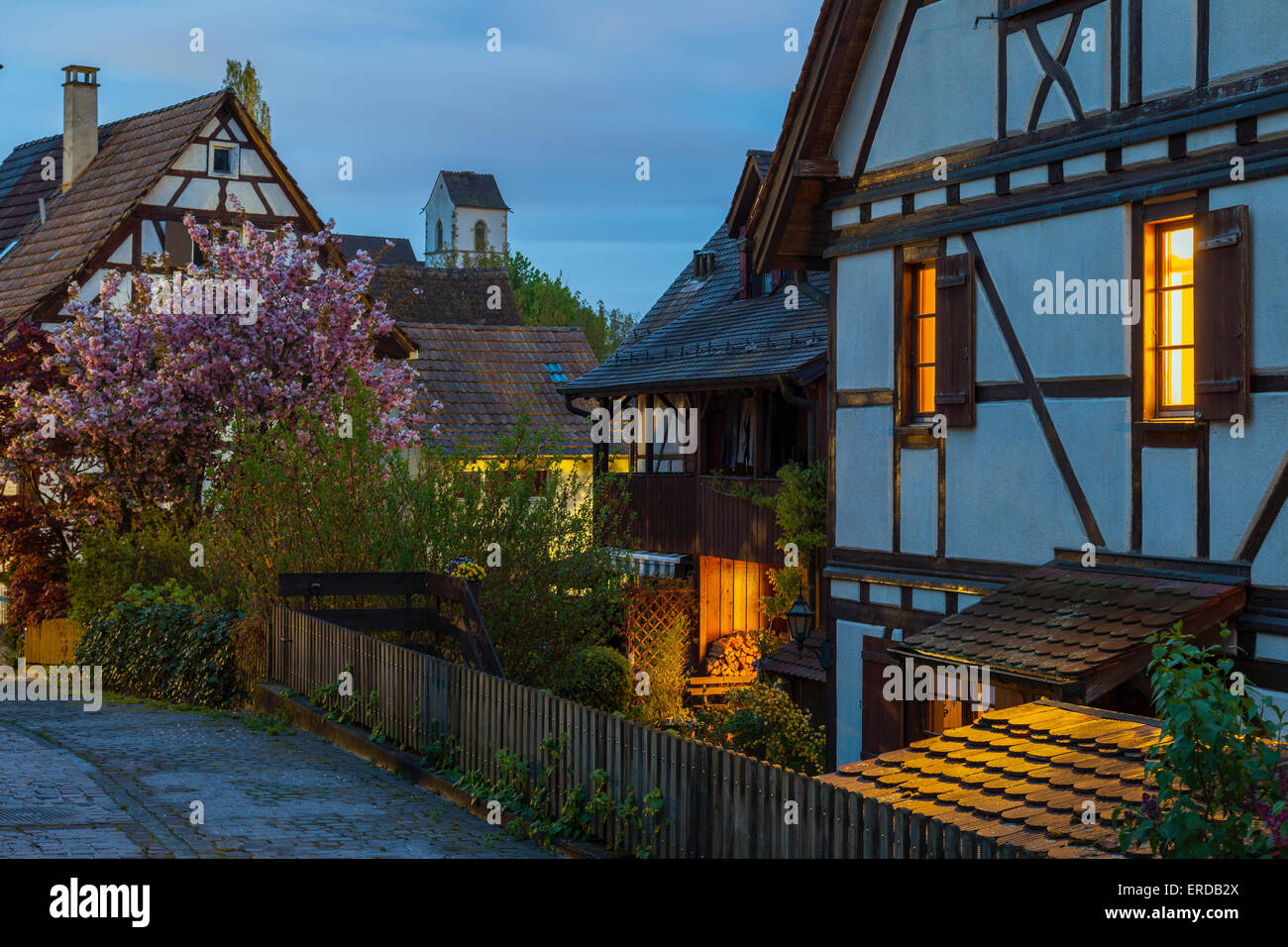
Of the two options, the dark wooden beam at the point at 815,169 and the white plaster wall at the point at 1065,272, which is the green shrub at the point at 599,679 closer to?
the dark wooden beam at the point at 815,169

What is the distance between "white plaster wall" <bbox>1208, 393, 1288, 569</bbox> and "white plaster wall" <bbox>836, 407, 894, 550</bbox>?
3896 mm

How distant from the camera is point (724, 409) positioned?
92.4 ft

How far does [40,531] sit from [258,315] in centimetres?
512

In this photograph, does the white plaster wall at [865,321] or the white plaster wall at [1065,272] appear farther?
the white plaster wall at [865,321]

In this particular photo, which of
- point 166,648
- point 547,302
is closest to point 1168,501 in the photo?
point 166,648

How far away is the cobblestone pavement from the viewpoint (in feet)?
33.3

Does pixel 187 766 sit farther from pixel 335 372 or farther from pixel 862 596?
pixel 335 372

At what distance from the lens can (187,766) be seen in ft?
44.0

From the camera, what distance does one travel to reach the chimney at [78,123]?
34281 mm

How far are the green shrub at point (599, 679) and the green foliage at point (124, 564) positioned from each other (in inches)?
253

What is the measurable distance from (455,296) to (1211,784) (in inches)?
1947

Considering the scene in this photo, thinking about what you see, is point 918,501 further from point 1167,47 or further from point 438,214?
point 438,214

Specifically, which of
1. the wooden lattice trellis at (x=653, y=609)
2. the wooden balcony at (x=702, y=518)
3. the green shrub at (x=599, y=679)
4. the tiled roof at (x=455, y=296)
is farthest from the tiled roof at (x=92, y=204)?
the tiled roof at (x=455, y=296)
